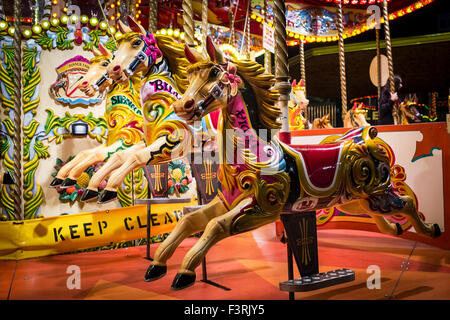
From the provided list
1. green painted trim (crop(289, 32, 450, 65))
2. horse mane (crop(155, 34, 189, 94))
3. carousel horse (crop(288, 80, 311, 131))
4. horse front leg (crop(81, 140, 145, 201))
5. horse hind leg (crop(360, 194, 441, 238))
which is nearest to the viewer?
horse hind leg (crop(360, 194, 441, 238))

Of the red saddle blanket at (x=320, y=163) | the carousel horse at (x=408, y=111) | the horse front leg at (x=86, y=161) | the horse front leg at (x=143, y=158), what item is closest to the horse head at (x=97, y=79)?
the horse front leg at (x=86, y=161)

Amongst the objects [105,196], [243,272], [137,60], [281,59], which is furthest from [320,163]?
[137,60]

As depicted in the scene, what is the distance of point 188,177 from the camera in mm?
4828

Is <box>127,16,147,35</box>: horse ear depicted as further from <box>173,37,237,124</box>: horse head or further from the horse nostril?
the horse nostril

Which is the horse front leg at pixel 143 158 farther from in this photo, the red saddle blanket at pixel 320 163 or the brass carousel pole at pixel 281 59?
the red saddle blanket at pixel 320 163

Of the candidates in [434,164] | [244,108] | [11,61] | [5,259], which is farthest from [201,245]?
[11,61]

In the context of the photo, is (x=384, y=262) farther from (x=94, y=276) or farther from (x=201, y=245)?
(x=94, y=276)

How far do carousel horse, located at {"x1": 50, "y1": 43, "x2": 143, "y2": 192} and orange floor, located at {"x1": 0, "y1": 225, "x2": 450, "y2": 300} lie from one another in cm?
73

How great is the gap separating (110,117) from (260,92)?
5.65 feet

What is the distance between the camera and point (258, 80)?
2188 millimetres

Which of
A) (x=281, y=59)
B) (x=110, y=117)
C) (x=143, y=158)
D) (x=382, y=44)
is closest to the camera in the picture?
(x=281, y=59)

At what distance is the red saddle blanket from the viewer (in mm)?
2268

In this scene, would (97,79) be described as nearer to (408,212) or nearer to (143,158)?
(143,158)

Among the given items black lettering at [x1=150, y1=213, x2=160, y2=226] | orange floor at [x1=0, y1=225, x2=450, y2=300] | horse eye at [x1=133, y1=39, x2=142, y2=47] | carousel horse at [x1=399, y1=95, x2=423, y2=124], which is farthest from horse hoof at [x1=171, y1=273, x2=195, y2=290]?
carousel horse at [x1=399, y1=95, x2=423, y2=124]
